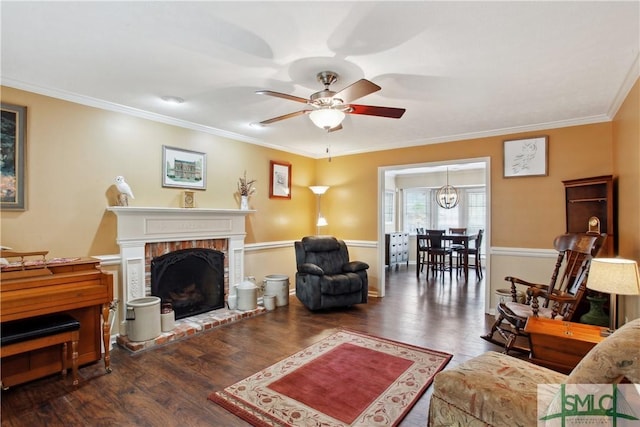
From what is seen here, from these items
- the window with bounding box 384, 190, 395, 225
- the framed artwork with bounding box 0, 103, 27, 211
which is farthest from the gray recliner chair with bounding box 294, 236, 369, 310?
the window with bounding box 384, 190, 395, 225

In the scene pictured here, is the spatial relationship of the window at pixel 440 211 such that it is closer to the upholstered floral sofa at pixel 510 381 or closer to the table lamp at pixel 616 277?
the table lamp at pixel 616 277

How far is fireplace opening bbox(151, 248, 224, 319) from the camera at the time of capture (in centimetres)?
370

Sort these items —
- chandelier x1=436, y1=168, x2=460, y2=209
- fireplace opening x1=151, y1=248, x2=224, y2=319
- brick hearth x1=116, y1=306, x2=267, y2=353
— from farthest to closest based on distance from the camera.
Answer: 1. chandelier x1=436, y1=168, x2=460, y2=209
2. fireplace opening x1=151, y1=248, x2=224, y2=319
3. brick hearth x1=116, y1=306, x2=267, y2=353

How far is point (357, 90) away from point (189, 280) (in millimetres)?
3060

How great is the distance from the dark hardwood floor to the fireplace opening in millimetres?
534

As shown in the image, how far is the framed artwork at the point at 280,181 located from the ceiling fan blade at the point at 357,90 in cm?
279

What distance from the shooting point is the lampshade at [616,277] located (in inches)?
78.6

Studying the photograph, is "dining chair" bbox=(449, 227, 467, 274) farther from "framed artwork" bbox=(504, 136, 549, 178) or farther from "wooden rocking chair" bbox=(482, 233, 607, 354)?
"wooden rocking chair" bbox=(482, 233, 607, 354)

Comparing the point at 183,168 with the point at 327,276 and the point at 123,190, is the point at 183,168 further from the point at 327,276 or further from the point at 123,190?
the point at 327,276

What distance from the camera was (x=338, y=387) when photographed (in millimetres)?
A: 2445

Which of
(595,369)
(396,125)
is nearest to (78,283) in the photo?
(595,369)

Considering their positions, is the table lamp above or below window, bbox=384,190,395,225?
below

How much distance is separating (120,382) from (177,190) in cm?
210

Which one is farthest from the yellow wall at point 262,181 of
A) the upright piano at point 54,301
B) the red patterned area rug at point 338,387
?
the red patterned area rug at point 338,387
